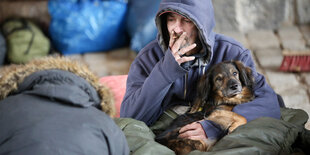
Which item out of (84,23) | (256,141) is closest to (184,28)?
(256,141)

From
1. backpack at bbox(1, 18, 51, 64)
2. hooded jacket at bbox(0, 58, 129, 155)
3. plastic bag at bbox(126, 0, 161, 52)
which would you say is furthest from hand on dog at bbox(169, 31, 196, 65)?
backpack at bbox(1, 18, 51, 64)

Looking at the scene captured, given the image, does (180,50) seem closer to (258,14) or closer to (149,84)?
(149,84)

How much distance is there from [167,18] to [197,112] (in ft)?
1.89

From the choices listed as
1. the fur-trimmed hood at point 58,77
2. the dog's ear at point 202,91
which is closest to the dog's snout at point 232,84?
the dog's ear at point 202,91

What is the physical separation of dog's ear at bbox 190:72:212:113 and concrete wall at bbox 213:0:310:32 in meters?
2.73

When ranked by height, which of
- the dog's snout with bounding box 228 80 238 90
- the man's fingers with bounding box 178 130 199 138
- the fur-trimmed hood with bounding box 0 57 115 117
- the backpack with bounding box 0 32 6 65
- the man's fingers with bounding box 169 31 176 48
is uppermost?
the man's fingers with bounding box 169 31 176 48

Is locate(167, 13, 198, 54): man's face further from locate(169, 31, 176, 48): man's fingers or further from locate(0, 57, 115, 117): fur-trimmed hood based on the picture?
locate(0, 57, 115, 117): fur-trimmed hood

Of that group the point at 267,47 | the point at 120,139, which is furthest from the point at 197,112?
the point at 267,47

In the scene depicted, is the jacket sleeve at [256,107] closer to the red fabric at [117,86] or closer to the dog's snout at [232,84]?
the dog's snout at [232,84]

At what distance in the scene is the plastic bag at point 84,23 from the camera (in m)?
4.79

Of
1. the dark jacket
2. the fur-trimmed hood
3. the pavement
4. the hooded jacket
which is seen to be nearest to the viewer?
the hooded jacket

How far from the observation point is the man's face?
85.1 inches

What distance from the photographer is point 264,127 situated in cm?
190

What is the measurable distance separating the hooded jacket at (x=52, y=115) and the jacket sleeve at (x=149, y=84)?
1.54 feet
